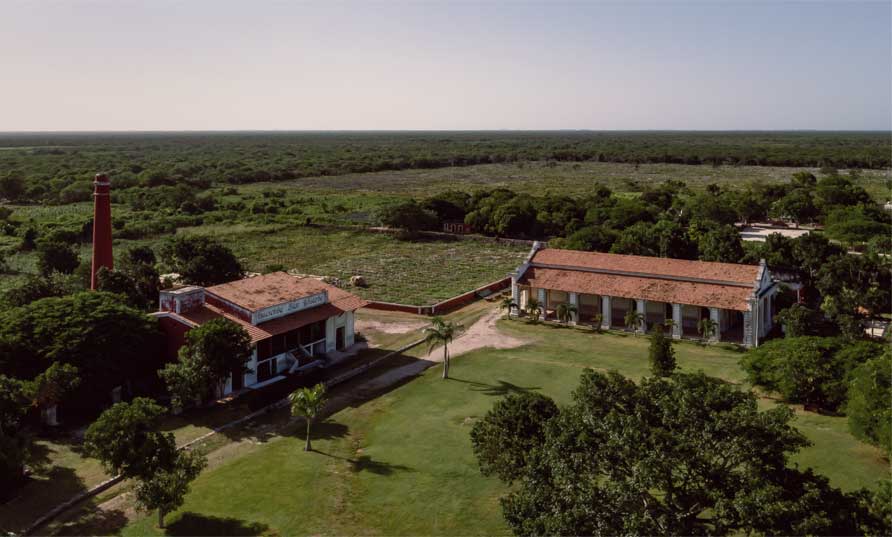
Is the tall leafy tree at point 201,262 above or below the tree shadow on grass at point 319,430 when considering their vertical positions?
above

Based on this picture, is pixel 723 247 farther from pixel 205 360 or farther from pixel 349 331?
pixel 205 360

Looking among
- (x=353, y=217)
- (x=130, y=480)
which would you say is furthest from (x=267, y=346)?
(x=353, y=217)

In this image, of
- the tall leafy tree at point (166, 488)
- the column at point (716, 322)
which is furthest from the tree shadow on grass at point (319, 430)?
the column at point (716, 322)

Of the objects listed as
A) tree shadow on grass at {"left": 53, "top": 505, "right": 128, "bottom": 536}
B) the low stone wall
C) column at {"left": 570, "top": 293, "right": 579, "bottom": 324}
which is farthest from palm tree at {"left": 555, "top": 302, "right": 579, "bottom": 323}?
tree shadow on grass at {"left": 53, "top": 505, "right": 128, "bottom": 536}

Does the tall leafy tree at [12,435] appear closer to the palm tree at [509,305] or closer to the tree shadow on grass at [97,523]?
the tree shadow on grass at [97,523]

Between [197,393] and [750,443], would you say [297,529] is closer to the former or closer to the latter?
[197,393]

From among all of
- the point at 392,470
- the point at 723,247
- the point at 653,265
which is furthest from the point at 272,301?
the point at 723,247
